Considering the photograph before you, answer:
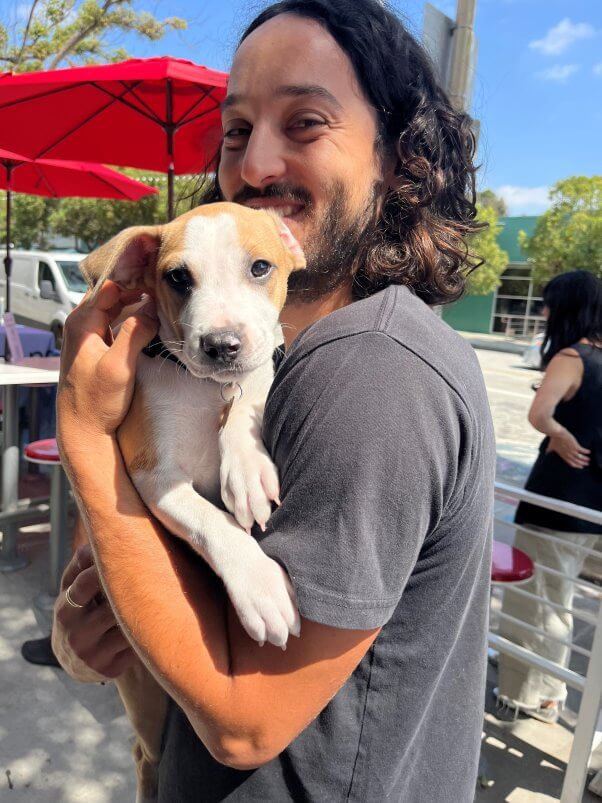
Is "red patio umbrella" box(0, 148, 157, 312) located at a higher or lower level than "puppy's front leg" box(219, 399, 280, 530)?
higher

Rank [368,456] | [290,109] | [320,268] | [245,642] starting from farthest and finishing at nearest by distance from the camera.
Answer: [320,268]
[290,109]
[245,642]
[368,456]

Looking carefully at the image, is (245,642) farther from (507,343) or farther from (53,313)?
(507,343)

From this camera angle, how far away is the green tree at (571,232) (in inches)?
986

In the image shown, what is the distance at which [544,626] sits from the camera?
3.62 m

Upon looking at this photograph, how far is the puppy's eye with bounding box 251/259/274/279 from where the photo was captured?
161 cm

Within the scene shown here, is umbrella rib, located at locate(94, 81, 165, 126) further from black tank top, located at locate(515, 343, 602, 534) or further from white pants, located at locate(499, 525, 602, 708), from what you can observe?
white pants, located at locate(499, 525, 602, 708)

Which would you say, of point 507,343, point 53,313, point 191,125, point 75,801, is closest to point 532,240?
point 507,343

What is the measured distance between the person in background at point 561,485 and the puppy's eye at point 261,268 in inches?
104

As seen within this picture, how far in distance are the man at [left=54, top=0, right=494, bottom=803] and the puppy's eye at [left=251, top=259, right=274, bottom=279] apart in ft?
0.42

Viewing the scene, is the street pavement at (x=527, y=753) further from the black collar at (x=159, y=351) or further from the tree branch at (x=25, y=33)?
the tree branch at (x=25, y=33)

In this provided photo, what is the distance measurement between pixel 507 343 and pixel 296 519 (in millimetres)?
28945

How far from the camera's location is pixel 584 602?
4.90 meters

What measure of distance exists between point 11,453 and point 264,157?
4.02 metres

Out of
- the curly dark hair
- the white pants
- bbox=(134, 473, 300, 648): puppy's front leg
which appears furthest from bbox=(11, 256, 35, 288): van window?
bbox=(134, 473, 300, 648): puppy's front leg
